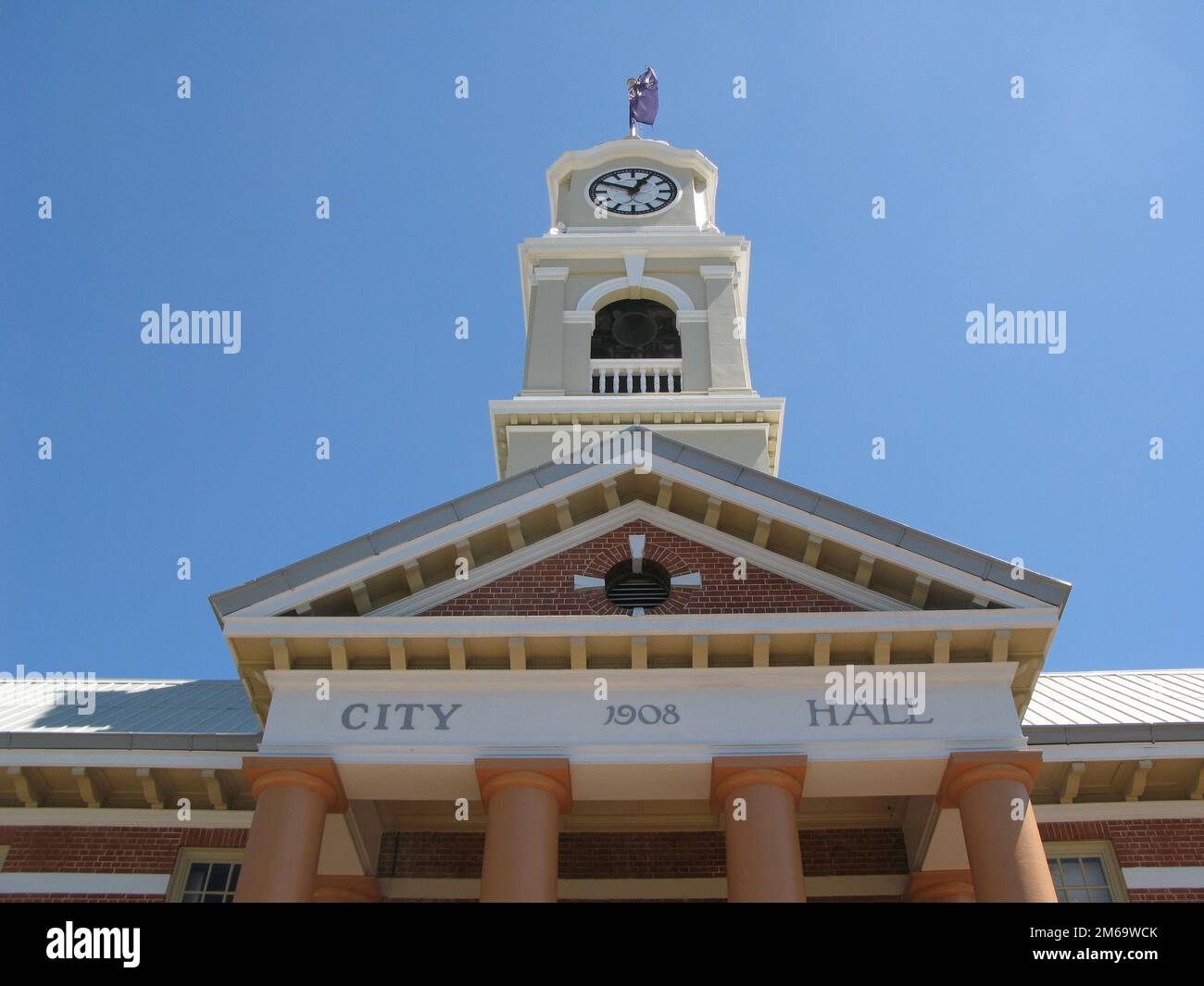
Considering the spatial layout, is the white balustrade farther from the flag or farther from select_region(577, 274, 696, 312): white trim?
the flag

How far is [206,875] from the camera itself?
1546 centimetres

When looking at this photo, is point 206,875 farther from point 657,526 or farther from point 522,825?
point 657,526

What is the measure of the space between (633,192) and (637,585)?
1751 centimetres

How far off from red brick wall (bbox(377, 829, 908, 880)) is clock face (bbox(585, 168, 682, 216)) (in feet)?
59.5

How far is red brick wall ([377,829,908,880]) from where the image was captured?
600 inches

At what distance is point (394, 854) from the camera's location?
15500 millimetres

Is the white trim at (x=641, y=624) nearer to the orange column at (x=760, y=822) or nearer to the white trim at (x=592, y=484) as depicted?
the white trim at (x=592, y=484)

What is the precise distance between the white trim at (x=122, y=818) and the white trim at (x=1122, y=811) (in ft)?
32.3

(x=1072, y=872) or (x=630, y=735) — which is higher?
(x=630, y=735)

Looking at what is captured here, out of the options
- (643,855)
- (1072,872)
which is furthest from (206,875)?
(1072,872)

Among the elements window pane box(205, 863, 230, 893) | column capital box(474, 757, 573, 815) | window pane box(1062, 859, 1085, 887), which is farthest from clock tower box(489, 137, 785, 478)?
column capital box(474, 757, 573, 815)
